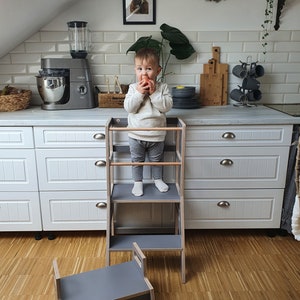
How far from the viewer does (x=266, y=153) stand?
199cm

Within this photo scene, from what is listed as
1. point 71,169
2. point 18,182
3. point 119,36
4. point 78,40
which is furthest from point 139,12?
point 18,182

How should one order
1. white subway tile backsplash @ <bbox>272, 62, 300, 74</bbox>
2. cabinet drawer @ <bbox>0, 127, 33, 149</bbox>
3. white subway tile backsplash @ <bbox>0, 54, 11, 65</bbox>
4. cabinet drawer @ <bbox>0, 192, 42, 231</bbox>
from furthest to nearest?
white subway tile backsplash @ <bbox>272, 62, 300, 74</bbox>
white subway tile backsplash @ <bbox>0, 54, 11, 65</bbox>
cabinet drawer @ <bbox>0, 192, 42, 231</bbox>
cabinet drawer @ <bbox>0, 127, 33, 149</bbox>

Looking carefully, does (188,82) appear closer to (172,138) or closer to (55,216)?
(172,138)

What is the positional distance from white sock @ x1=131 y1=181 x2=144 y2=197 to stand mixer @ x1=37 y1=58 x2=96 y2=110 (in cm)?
68

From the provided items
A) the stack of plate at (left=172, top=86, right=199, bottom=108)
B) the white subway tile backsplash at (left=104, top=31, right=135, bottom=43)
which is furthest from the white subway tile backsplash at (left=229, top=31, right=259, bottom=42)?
the white subway tile backsplash at (left=104, top=31, right=135, bottom=43)

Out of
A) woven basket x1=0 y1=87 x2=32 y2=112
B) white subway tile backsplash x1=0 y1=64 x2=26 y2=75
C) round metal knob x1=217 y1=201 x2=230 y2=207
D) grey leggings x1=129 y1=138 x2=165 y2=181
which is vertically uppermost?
white subway tile backsplash x1=0 y1=64 x2=26 y2=75

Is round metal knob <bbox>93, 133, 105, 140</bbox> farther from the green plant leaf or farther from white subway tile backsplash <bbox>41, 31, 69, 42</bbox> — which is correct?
white subway tile backsplash <bbox>41, 31, 69, 42</bbox>

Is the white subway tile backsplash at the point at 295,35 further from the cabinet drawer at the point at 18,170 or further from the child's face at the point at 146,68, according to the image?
the cabinet drawer at the point at 18,170

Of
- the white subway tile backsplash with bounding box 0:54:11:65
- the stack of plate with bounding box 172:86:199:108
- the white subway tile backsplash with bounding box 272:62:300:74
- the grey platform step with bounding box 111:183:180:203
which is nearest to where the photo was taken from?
the grey platform step with bounding box 111:183:180:203

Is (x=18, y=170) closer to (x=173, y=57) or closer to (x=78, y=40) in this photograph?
(x=78, y=40)

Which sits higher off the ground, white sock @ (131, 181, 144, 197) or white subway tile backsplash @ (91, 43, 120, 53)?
white subway tile backsplash @ (91, 43, 120, 53)

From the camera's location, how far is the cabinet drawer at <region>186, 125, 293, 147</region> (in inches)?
76.6

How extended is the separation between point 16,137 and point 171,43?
121cm

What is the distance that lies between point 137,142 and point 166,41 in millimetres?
890
